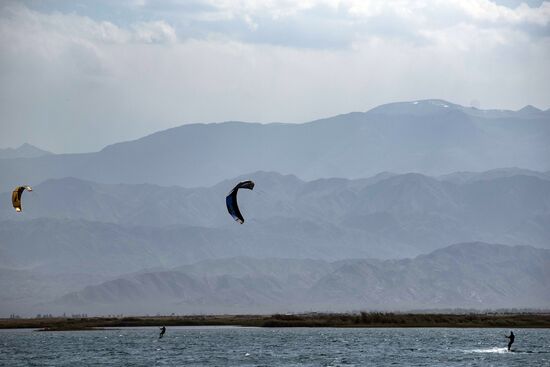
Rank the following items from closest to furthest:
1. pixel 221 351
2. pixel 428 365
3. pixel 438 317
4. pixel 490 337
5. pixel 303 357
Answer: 1. pixel 428 365
2. pixel 303 357
3. pixel 221 351
4. pixel 490 337
5. pixel 438 317

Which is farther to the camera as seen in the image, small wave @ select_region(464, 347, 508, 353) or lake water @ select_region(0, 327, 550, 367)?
small wave @ select_region(464, 347, 508, 353)

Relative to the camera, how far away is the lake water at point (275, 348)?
10031 cm

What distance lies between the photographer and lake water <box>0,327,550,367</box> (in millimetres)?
100312

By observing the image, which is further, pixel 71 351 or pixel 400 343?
pixel 400 343

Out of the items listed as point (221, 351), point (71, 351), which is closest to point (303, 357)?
point (221, 351)

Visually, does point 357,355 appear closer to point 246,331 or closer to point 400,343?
point 400,343

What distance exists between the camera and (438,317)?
174 meters

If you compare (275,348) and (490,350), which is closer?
(490,350)

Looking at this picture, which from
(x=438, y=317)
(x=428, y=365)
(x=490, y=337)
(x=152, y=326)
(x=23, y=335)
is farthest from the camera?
(x=152, y=326)

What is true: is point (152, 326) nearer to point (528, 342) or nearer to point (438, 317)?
point (438, 317)

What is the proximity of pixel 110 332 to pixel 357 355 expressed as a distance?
6823 centimetres

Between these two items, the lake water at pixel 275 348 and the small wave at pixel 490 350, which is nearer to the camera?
the lake water at pixel 275 348

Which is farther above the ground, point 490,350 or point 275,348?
point 275,348

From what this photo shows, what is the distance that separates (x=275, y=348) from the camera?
11925cm
